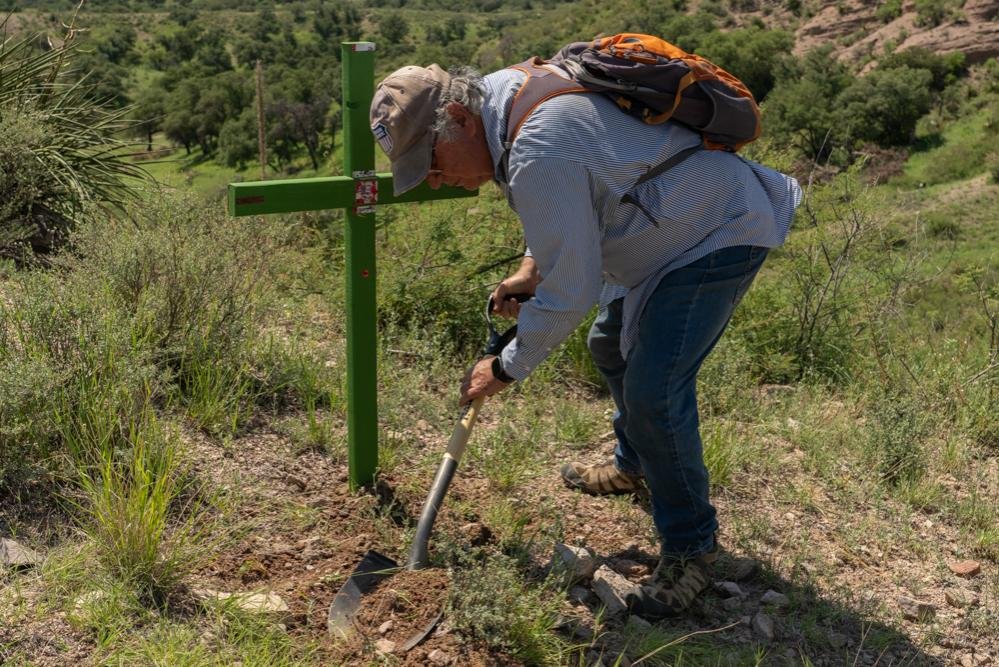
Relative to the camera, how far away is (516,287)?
2.77 m

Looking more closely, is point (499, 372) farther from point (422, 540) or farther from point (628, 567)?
point (628, 567)

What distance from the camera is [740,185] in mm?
2398

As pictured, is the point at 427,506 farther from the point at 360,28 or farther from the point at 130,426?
the point at 360,28

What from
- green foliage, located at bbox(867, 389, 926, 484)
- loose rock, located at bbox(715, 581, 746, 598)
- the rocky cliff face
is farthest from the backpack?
the rocky cliff face

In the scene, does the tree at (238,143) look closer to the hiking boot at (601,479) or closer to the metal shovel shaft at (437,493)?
the hiking boot at (601,479)

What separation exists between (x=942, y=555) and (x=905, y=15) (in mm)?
74255

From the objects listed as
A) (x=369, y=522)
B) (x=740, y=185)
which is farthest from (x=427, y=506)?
(x=740, y=185)

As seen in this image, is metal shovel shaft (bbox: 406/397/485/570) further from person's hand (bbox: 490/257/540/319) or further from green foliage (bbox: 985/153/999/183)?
green foliage (bbox: 985/153/999/183)

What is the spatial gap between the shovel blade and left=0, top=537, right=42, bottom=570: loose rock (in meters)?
0.78

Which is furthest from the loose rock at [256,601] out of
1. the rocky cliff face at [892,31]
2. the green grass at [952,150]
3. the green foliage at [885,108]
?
the rocky cliff face at [892,31]

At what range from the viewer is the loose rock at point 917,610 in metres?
2.78

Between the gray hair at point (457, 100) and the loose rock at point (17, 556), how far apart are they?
1.53m

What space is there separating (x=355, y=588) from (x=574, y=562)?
67cm

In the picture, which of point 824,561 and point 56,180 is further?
point 56,180
